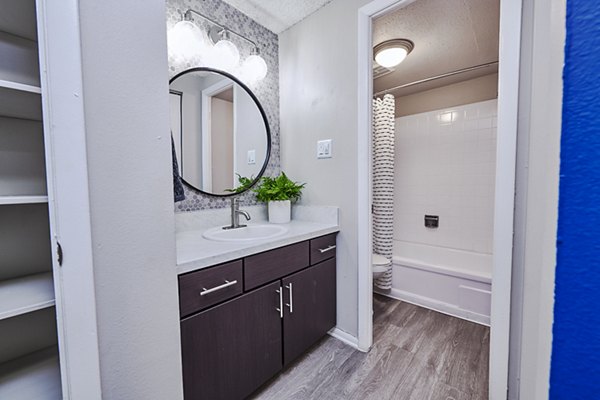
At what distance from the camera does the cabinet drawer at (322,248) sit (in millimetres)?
1397

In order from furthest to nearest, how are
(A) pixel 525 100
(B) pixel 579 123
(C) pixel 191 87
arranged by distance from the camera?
1. (C) pixel 191 87
2. (A) pixel 525 100
3. (B) pixel 579 123

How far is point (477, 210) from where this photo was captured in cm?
249

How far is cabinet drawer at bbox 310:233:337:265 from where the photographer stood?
1.40 m

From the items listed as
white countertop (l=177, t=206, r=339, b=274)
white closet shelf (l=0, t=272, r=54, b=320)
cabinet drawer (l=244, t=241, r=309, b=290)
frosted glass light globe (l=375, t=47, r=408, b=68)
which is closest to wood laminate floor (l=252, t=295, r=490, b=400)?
cabinet drawer (l=244, t=241, r=309, b=290)

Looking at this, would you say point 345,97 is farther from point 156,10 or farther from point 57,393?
point 57,393

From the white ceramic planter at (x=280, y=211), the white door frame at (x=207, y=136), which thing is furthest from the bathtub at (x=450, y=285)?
the white door frame at (x=207, y=136)

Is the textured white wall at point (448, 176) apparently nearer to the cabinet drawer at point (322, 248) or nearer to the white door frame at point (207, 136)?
the cabinet drawer at point (322, 248)

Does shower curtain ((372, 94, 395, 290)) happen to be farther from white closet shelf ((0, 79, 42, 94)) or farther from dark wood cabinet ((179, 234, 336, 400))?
white closet shelf ((0, 79, 42, 94))

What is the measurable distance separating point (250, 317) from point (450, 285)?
1719mm

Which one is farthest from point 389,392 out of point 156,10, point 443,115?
point 443,115

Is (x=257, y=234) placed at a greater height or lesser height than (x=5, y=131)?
lesser

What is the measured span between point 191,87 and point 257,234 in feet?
3.17

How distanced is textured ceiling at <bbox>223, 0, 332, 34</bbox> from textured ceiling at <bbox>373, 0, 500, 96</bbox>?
474 millimetres

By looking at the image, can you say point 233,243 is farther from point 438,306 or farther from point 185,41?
point 438,306
